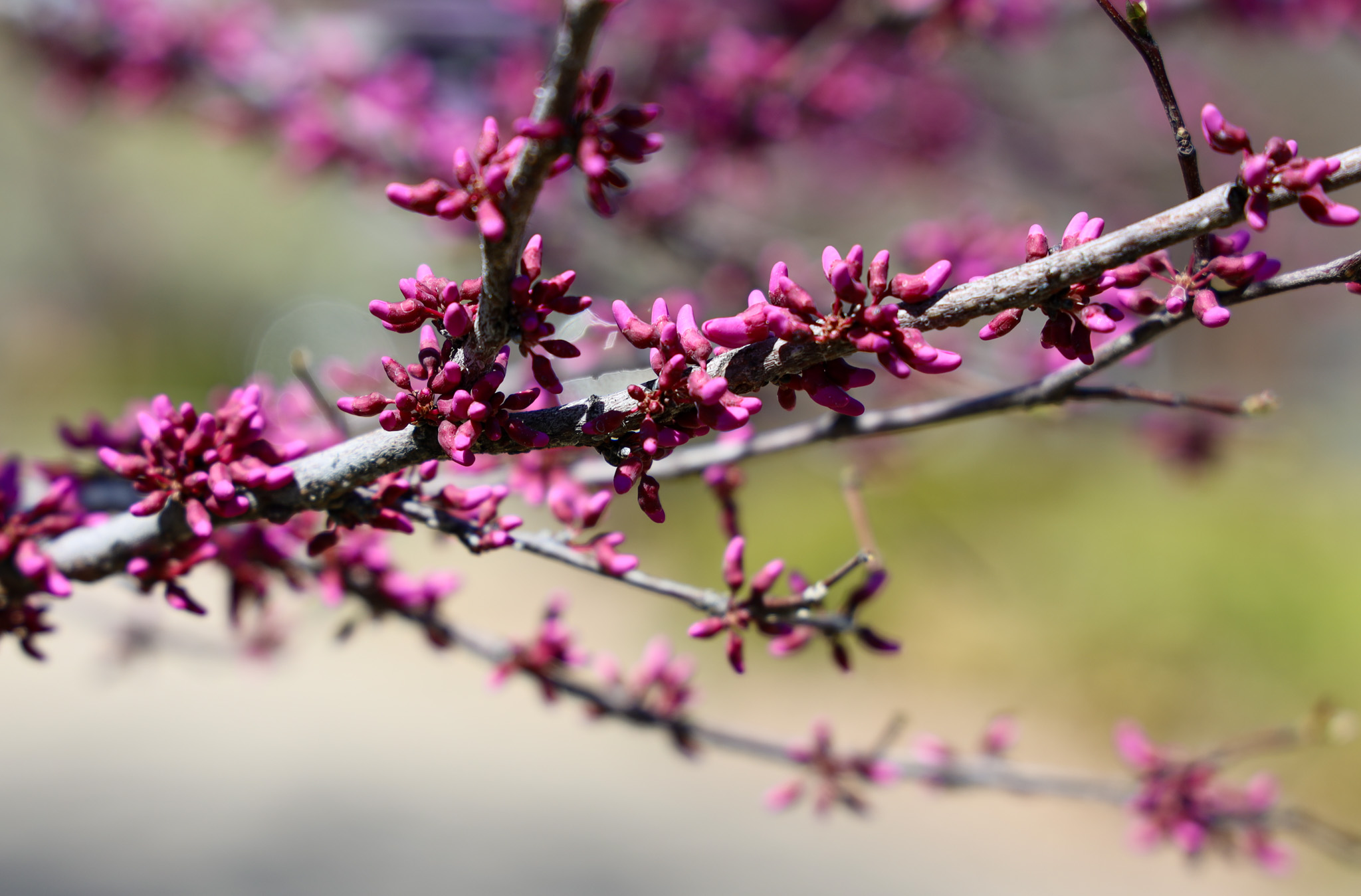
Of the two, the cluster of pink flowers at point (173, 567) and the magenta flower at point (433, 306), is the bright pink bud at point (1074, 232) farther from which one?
the cluster of pink flowers at point (173, 567)

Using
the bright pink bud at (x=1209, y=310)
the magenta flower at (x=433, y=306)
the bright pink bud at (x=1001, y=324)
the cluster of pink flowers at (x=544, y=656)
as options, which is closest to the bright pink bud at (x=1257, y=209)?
the bright pink bud at (x=1209, y=310)

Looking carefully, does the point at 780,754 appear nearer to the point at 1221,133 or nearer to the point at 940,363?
the point at 940,363

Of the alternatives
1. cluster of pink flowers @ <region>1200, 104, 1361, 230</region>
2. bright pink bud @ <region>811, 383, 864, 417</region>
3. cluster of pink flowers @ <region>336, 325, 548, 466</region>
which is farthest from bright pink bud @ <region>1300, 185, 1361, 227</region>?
cluster of pink flowers @ <region>336, 325, 548, 466</region>

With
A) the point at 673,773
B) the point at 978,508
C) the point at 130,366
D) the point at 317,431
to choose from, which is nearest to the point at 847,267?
the point at 317,431

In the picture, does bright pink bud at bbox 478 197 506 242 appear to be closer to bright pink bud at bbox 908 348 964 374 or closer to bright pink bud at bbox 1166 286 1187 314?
bright pink bud at bbox 908 348 964 374

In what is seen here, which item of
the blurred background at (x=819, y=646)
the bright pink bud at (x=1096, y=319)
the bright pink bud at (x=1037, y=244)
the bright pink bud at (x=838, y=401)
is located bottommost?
the bright pink bud at (x=838, y=401)
